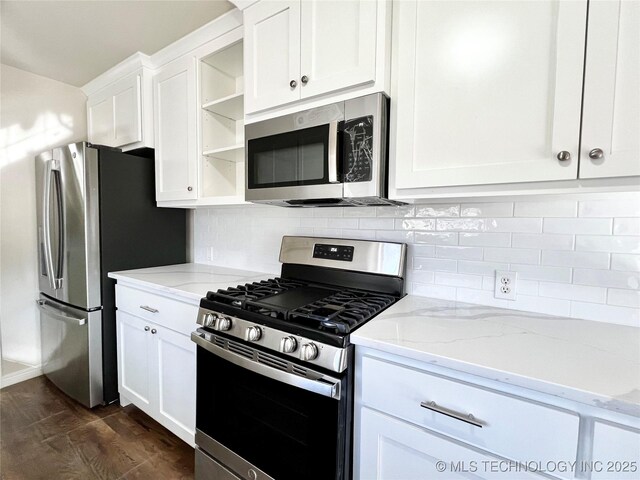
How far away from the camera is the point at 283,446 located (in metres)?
1.08

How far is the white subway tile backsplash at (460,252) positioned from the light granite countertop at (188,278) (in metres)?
1.04

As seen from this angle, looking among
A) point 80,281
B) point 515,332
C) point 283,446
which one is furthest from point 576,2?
point 80,281

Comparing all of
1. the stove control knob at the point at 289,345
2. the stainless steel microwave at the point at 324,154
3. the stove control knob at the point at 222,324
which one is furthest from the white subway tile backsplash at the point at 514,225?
the stove control knob at the point at 222,324

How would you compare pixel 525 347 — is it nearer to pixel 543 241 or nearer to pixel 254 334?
pixel 543 241

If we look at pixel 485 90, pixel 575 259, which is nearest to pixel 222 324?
pixel 485 90

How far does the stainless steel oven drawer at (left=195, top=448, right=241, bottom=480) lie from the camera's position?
1.26 metres

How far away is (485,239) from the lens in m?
1.28

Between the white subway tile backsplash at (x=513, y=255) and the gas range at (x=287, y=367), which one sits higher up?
the white subway tile backsplash at (x=513, y=255)

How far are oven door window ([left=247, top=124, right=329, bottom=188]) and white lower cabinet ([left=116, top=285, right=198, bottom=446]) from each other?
2.50ft

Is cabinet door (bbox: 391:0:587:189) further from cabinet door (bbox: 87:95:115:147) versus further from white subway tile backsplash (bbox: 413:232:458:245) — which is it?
cabinet door (bbox: 87:95:115:147)

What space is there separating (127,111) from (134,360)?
1748 mm

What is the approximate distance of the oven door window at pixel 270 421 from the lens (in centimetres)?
97

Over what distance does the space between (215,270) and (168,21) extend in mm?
1557

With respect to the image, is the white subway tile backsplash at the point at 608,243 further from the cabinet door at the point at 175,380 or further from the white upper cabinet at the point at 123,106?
the white upper cabinet at the point at 123,106
